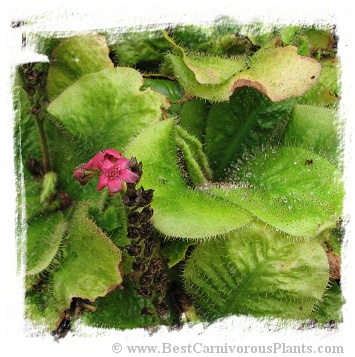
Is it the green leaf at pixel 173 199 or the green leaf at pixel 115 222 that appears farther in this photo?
the green leaf at pixel 115 222

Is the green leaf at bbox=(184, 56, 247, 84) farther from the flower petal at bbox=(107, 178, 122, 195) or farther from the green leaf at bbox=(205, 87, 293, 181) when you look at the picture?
the flower petal at bbox=(107, 178, 122, 195)

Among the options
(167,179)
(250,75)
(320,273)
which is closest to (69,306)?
(167,179)

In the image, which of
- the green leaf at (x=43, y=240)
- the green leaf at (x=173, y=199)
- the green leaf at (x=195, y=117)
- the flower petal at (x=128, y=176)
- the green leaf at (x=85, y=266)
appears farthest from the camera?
the green leaf at (x=195, y=117)

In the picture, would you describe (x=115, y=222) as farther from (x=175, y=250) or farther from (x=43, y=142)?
(x=43, y=142)

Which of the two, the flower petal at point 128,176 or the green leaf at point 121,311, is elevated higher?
the flower petal at point 128,176

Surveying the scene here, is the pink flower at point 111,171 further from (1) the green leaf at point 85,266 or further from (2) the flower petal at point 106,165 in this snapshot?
(1) the green leaf at point 85,266

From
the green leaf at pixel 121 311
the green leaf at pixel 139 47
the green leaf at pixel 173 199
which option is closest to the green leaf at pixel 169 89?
the green leaf at pixel 139 47

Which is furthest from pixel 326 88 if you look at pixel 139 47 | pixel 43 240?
pixel 43 240
